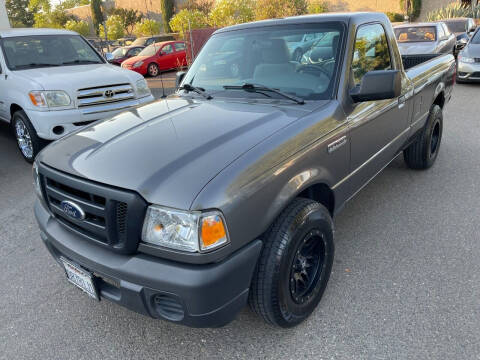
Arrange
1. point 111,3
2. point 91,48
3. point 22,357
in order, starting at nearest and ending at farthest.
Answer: point 22,357, point 91,48, point 111,3

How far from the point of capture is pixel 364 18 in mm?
3211

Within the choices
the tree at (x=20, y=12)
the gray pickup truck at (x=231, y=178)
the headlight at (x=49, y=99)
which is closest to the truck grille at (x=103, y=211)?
the gray pickup truck at (x=231, y=178)

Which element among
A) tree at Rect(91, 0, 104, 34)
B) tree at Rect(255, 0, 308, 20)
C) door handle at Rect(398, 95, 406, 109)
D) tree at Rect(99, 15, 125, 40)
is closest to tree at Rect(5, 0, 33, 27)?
tree at Rect(91, 0, 104, 34)

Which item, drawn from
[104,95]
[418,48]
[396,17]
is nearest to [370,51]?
[104,95]

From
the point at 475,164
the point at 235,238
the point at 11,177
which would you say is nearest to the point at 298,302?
the point at 235,238

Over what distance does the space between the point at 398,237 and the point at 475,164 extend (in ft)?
7.37

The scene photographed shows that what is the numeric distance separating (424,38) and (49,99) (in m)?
9.48

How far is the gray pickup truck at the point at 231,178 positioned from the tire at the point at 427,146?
49.8 inches

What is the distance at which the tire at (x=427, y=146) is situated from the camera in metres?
4.47

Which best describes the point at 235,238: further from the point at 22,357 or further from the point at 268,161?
the point at 22,357

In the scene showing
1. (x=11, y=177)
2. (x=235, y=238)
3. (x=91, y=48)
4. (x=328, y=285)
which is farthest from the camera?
(x=91, y=48)

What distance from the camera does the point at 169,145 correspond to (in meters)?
2.24

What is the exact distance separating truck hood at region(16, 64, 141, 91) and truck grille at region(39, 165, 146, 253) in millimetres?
3557

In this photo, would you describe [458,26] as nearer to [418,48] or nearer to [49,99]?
[418,48]
